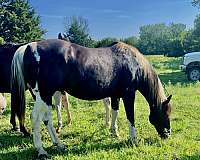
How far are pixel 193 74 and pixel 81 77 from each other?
1473 cm

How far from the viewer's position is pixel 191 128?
25.6 ft

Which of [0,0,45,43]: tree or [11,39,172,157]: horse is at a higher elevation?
[0,0,45,43]: tree

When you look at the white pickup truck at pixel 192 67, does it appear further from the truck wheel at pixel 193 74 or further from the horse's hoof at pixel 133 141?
the horse's hoof at pixel 133 141

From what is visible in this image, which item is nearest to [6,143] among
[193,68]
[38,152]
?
[38,152]

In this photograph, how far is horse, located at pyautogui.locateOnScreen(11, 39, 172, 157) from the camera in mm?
5633

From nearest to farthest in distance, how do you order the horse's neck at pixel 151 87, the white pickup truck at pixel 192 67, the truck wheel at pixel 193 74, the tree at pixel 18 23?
the horse's neck at pixel 151 87 → the truck wheel at pixel 193 74 → the white pickup truck at pixel 192 67 → the tree at pixel 18 23

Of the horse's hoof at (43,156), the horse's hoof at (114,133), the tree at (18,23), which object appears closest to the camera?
the horse's hoof at (43,156)

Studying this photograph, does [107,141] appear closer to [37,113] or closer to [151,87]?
[151,87]

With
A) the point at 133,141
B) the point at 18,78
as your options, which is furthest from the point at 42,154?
the point at 133,141

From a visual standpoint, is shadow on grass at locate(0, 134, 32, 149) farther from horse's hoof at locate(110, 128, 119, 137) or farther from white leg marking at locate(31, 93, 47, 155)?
horse's hoof at locate(110, 128, 119, 137)

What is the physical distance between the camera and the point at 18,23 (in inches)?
1773

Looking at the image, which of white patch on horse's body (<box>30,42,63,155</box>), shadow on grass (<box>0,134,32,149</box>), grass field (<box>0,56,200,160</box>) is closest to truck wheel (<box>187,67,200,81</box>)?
grass field (<box>0,56,200,160</box>)

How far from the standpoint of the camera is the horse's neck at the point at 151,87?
657 centimetres

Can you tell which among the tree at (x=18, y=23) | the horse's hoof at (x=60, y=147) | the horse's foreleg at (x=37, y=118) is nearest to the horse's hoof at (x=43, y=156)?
the horse's foreleg at (x=37, y=118)
